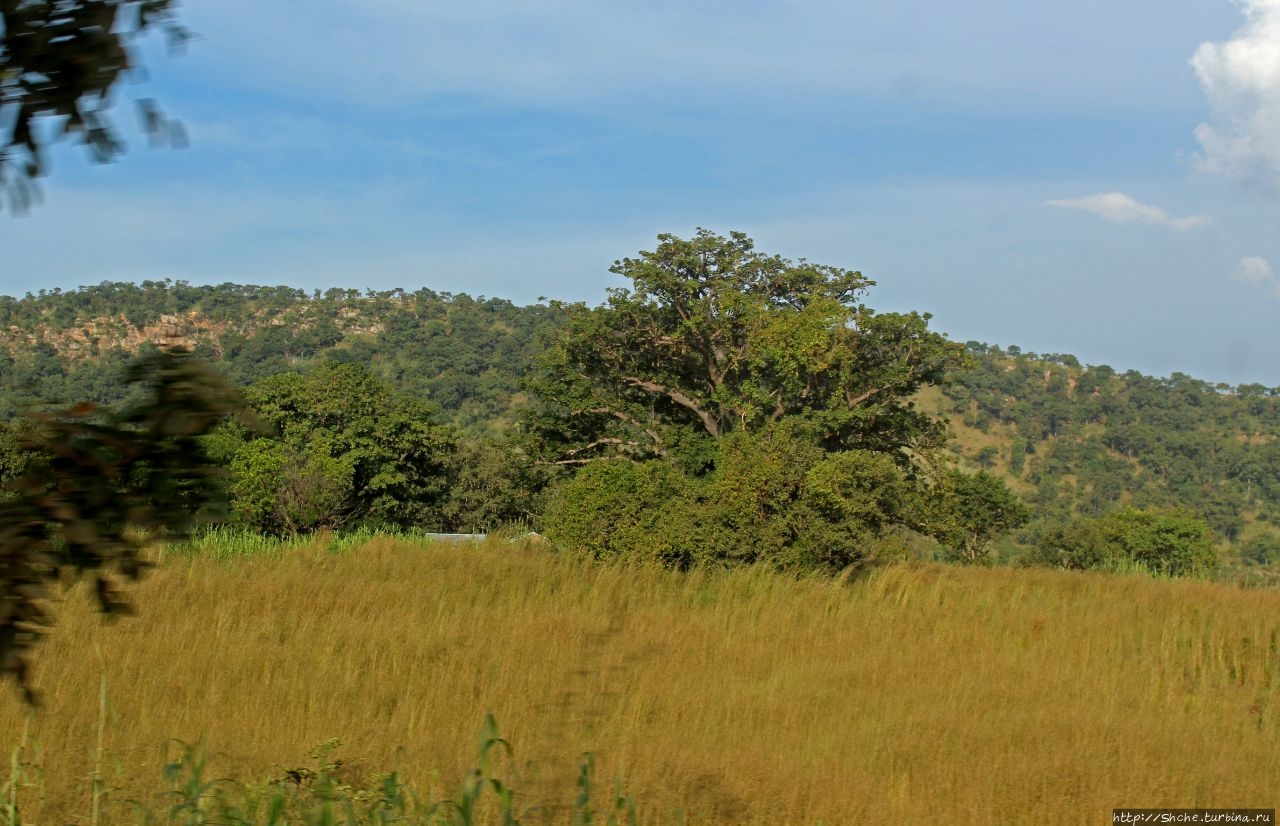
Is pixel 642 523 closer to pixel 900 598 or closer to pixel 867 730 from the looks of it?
pixel 900 598

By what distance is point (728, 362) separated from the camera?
21578 mm

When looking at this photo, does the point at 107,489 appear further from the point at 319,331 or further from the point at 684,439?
the point at 319,331

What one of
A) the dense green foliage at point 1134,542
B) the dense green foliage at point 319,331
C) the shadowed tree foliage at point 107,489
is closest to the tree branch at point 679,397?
the dense green foliage at point 1134,542

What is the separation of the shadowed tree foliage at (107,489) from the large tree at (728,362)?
18.2 meters

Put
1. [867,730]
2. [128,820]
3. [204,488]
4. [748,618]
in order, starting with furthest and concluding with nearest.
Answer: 1. [748,618]
2. [867,730]
3. [128,820]
4. [204,488]

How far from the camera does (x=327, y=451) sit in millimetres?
25234

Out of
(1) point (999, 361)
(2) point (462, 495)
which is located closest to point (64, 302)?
(2) point (462, 495)

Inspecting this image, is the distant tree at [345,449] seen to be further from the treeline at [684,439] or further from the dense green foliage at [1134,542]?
the dense green foliage at [1134,542]

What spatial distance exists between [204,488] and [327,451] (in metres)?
24.3

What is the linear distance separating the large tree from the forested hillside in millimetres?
26549

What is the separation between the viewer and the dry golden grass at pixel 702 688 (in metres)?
4.53

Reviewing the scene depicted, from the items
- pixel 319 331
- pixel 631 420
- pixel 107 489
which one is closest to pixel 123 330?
pixel 319 331

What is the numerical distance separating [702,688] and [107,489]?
510 centimetres

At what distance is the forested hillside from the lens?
2303 inches
